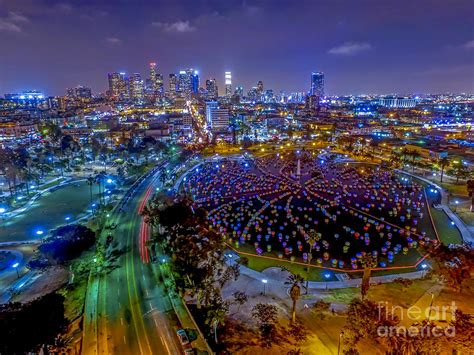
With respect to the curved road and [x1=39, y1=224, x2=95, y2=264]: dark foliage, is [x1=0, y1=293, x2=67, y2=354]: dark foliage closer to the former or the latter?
the curved road

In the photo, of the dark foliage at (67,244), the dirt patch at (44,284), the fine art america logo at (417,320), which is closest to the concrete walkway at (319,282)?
the fine art america logo at (417,320)

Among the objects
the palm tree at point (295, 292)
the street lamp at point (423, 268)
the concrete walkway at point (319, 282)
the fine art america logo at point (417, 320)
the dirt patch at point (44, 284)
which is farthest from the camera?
the street lamp at point (423, 268)

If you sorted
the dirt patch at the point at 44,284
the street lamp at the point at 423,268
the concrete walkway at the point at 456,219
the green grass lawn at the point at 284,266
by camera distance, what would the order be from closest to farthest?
the dirt patch at the point at 44,284, the street lamp at the point at 423,268, the green grass lawn at the point at 284,266, the concrete walkway at the point at 456,219

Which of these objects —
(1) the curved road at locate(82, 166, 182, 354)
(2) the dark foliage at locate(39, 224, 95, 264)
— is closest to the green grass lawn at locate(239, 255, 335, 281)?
(1) the curved road at locate(82, 166, 182, 354)

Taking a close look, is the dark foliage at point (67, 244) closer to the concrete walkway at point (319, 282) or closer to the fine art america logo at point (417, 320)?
the concrete walkway at point (319, 282)

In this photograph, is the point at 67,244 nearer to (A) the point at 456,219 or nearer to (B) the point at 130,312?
(B) the point at 130,312
